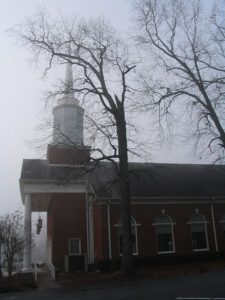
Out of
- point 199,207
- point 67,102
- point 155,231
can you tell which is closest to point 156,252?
point 155,231

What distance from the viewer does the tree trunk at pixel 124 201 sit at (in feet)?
72.5

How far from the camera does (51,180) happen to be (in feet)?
105

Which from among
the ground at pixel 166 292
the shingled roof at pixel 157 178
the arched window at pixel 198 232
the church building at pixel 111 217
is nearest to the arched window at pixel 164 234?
the church building at pixel 111 217

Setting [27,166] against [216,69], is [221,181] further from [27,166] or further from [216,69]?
[27,166]

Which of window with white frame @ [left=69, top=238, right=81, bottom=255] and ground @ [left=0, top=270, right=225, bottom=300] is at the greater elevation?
window with white frame @ [left=69, top=238, right=81, bottom=255]

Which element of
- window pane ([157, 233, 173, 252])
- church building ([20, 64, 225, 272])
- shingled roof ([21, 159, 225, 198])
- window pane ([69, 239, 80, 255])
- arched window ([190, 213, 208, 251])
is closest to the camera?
church building ([20, 64, 225, 272])

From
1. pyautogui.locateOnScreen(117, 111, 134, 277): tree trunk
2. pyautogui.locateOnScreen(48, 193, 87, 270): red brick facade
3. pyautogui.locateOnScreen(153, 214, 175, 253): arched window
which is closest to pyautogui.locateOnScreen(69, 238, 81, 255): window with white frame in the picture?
pyautogui.locateOnScreen(48, 193, 87, 270): red brick facade

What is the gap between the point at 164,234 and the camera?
32.1 m

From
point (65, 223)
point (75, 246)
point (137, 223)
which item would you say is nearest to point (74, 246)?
point (75, 246)

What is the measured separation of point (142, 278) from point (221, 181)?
18.2 metres

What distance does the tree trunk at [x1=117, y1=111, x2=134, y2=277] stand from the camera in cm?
2209

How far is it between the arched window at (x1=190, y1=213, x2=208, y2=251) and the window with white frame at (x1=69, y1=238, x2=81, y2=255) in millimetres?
8760

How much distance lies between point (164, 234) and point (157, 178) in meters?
5.55

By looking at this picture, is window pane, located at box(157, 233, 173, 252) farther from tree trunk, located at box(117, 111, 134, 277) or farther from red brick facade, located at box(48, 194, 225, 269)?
tree trunk, located at box(117, 111, 134, 277)
